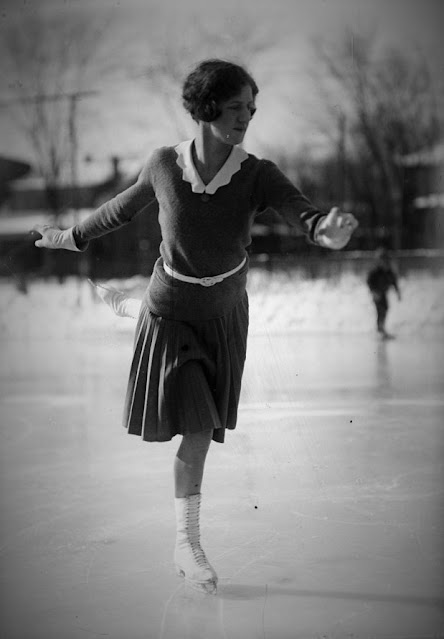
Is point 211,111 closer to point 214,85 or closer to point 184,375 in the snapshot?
point 214,85

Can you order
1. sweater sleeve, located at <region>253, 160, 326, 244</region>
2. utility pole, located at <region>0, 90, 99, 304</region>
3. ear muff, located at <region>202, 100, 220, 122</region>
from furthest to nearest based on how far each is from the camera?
utility pole, located at <region>0, 90, 99, 304</region> < ear muff, located at <region>202, 100, 220, 122</region> < sweater sleeve, located at <region>253, 160, 326, 244</region>

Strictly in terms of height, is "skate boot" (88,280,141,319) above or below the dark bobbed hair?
below

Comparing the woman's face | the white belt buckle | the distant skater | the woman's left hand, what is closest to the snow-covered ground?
the distant skater

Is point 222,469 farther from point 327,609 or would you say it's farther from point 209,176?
point 209,176

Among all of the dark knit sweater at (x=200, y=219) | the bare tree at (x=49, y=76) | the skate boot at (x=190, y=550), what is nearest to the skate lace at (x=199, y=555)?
the skate boot at (x=190, y=550)

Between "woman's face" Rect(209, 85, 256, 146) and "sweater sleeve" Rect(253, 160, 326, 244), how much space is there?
0.07 meters

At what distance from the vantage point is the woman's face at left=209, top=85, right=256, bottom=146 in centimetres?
140

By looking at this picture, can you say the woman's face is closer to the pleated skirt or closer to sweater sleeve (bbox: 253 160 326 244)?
sweater sleeve (bbox: 253 160 326 244)

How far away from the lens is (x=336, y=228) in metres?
1.20

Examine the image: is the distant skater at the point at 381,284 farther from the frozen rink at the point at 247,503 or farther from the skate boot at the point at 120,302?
the skate boot at the point at 120,302

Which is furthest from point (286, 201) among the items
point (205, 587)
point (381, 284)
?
point (381, 284)

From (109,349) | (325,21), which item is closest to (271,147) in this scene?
(325,21)

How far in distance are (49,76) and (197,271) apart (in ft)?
2.08

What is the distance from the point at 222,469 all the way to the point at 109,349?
1.40 feet
